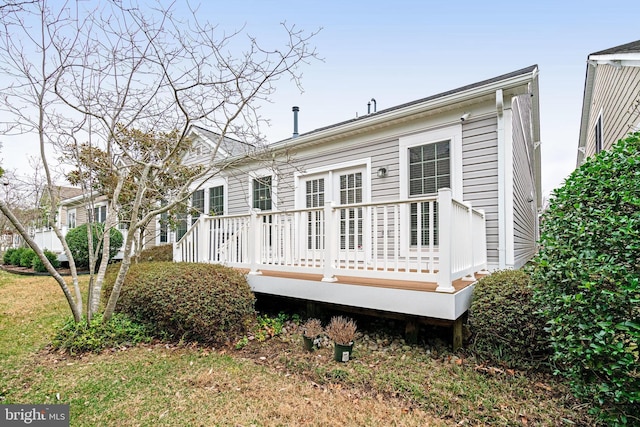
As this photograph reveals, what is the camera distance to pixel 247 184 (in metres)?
8.55

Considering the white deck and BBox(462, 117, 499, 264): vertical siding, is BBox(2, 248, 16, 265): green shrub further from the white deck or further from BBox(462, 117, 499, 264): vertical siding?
BBox(462, 117, 499, 264): vertical siding

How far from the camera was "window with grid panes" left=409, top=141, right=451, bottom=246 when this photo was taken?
536 cm

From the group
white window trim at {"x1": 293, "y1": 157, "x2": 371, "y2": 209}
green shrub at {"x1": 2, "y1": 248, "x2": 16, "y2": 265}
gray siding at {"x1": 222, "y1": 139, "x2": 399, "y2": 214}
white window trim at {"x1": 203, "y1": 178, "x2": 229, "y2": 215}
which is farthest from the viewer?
green shrub at {"x1": 2, "y1": 248, "x2": 16, "y2": 265}

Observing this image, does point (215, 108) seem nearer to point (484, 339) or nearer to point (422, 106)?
point (422, 106)

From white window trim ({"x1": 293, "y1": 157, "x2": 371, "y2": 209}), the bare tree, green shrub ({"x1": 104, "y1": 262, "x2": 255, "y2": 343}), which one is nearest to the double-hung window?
white window trim ({"x1": 293, "y1": 157, "x2": 371, "y2": 209})

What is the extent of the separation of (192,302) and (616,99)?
8.28 meters

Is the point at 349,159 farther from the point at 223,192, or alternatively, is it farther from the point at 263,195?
the point at 223,192

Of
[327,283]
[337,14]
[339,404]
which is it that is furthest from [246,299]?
[337,14]

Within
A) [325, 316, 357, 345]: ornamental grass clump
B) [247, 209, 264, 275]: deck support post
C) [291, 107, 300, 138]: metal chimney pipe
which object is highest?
[291, 107, 300, 138]: metal chimney pipe

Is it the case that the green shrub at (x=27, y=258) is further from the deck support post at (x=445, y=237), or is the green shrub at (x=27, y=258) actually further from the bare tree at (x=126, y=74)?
the deck support post at (x=445, y=237)

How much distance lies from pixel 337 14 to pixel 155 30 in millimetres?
4004

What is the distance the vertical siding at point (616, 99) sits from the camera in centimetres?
523

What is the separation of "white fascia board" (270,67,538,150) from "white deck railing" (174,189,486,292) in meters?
1.62

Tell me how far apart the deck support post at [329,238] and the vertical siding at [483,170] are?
2370 mm
